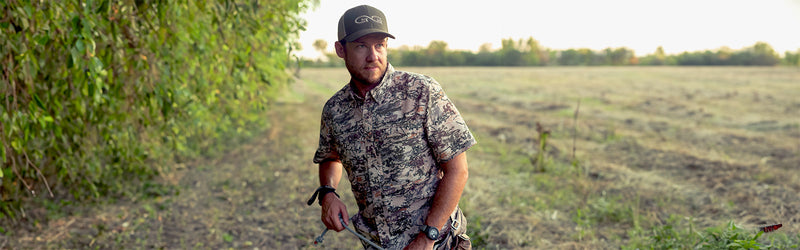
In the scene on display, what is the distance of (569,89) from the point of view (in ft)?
84.7

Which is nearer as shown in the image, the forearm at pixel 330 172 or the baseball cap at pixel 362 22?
the baseball cap at pixel 362 22

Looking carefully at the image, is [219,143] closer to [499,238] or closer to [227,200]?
[227,200]

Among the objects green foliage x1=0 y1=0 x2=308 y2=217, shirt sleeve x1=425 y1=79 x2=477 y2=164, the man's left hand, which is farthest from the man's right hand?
green foliage x1=0 y1=0 x2=308 y2=217

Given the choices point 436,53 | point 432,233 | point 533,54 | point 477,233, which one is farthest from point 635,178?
point 533,54

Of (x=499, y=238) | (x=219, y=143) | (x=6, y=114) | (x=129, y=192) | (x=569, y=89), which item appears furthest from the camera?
(x=569, y=89)

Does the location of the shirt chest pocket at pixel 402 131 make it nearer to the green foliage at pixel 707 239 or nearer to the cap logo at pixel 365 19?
the cap logo at pixel 365 19

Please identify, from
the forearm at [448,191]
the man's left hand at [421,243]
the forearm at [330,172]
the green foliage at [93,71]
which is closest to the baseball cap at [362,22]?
the forearm at [448,191]

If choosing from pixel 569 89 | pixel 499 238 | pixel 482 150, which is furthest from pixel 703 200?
pixel 569 89

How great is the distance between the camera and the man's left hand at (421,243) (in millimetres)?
2160

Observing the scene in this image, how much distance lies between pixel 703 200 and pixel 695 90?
61.2ft

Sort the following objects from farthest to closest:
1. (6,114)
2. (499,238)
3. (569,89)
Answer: (569,89) < (499,238) < (6,114)

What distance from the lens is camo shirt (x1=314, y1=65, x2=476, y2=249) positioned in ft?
7.02

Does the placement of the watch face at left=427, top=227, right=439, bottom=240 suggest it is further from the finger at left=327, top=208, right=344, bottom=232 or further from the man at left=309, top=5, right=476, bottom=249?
the finger at left=327, top=208, right=344, bottom=232

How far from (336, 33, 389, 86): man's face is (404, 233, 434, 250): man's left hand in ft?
2.21
